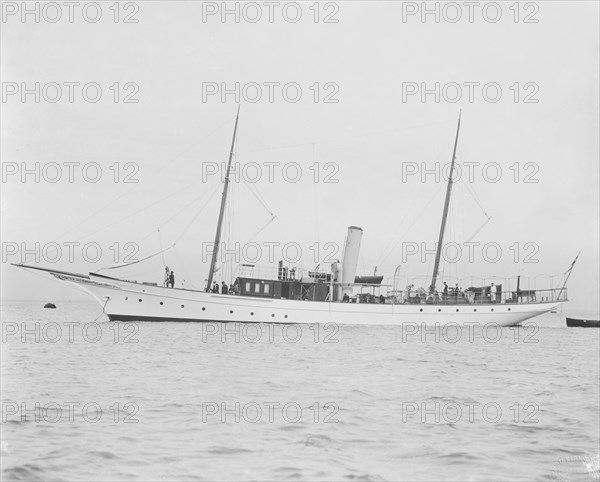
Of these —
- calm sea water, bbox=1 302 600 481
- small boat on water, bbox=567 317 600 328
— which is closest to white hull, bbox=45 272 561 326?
calm sea water, bbox=1 302 600 481

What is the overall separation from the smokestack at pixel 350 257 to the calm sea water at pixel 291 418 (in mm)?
24619

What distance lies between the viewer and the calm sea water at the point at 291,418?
9.23 meters

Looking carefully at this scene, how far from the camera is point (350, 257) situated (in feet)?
164

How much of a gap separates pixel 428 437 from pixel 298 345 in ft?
64.0

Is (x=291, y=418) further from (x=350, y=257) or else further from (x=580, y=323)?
(x=580, y=323)

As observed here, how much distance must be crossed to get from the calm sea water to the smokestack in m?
24.6

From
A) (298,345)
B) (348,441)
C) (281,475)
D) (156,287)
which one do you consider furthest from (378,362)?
(156,287)

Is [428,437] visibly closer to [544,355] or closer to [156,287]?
[544,355]

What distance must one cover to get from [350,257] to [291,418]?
37941 mm

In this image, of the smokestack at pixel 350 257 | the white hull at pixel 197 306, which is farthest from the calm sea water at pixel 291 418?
the smokestack at pixel 350 257

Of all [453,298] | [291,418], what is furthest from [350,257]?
[291,418]

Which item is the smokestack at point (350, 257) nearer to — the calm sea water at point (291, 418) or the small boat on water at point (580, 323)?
the calm sea water at point (291, 418)

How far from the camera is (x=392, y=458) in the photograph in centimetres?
987

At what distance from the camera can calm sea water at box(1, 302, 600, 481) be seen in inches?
364
